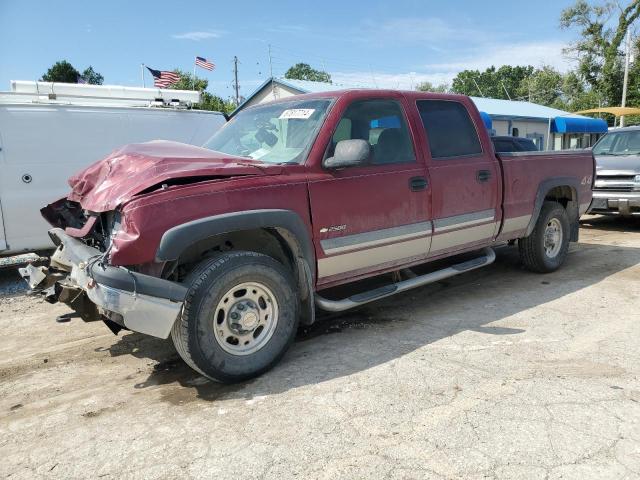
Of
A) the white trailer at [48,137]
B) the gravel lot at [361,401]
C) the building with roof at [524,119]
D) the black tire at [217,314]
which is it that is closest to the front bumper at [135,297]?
the black tire at [217,314]

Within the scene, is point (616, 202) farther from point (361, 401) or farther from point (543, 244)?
point (361, 401)

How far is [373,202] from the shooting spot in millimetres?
3992

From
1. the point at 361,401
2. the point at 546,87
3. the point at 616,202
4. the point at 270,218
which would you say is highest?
the point at 546,87

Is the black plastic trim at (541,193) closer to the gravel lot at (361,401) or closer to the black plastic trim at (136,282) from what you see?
the gravel lot at (361,401)

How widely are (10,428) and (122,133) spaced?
488 centimetres

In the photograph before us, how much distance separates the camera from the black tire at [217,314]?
10.3ft

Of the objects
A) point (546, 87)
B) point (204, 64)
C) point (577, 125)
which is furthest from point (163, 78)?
point (546, 87)

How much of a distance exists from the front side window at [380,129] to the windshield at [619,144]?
7.43 metres

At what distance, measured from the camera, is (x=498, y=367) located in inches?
139

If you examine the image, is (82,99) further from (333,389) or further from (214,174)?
(333,389)

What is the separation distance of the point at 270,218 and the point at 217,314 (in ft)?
2.36

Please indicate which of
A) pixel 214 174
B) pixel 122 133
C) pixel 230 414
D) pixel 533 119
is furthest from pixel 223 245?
pixel 533 119

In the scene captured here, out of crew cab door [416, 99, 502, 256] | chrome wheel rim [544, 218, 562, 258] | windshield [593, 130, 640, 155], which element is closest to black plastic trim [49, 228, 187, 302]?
crew cab door [416, 99, 502, 256]

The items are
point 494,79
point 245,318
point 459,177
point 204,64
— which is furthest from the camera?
point 494,79
